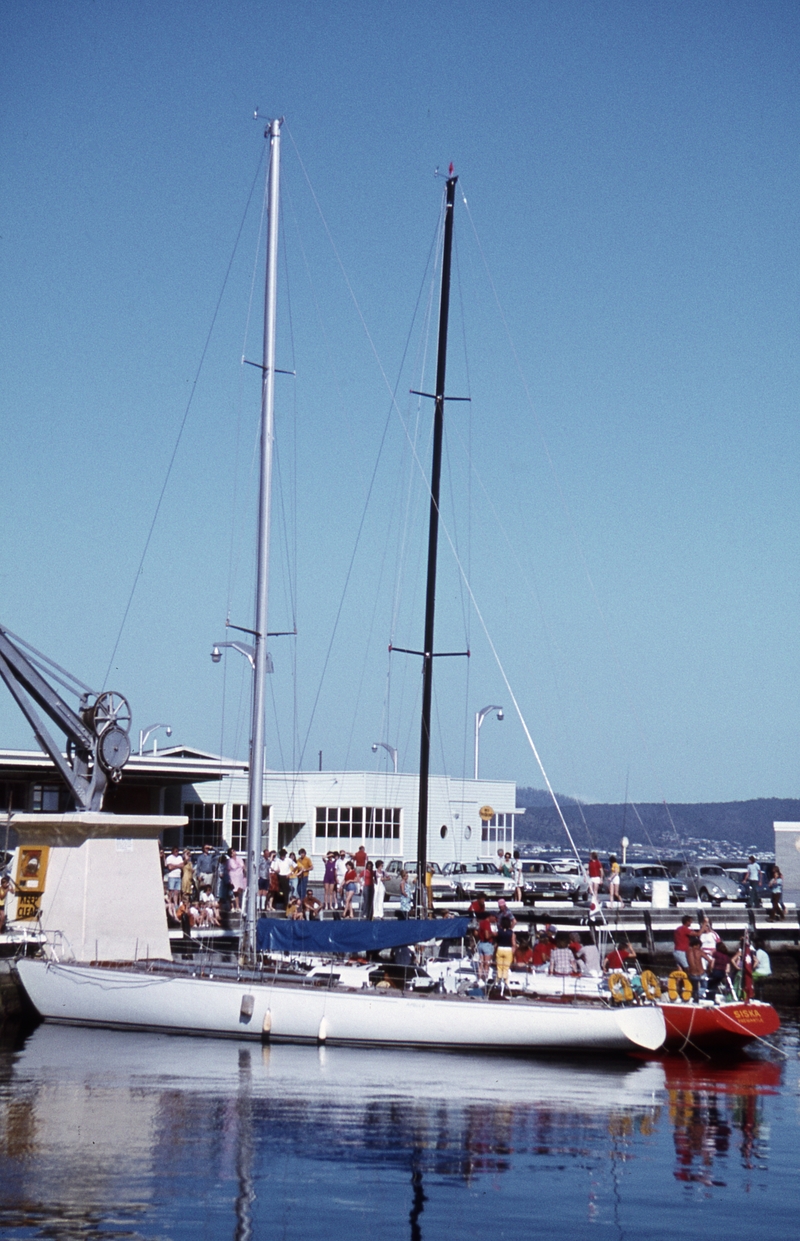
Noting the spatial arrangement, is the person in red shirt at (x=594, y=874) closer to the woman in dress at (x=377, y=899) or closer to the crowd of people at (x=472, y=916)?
the crowd of people at (x=472, y=916)

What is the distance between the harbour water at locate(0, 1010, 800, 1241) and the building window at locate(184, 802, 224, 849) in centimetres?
2463

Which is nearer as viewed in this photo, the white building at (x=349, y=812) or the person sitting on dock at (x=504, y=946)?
the person sitting on dock at (x=504, y=946)

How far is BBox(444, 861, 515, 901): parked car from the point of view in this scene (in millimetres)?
42625

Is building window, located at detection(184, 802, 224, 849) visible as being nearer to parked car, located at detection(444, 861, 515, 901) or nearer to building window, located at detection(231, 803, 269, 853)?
building window, located at detection(231, 803, 269, 853)

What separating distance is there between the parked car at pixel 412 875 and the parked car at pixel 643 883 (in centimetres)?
605

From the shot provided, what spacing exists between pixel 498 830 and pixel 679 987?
3263cm

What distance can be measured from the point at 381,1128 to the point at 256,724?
10774mm

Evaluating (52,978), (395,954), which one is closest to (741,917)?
(395,954)

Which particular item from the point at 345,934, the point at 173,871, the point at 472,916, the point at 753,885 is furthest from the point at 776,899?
the point at 345,934

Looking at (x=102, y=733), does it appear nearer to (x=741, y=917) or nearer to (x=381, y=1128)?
(x=381, y=1128)

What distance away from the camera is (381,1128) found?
767 inches

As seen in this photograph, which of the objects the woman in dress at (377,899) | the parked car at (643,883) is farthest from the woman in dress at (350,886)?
the parked car at (643,883)

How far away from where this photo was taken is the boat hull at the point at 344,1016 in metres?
25.3

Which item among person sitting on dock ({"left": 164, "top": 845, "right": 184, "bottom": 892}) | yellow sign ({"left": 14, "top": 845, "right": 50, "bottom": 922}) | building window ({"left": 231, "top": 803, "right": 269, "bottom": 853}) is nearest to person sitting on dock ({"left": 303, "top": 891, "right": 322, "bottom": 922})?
person sitting on dock ({"left": 164, "top": 845, "right": 184, "bottom": 892})
